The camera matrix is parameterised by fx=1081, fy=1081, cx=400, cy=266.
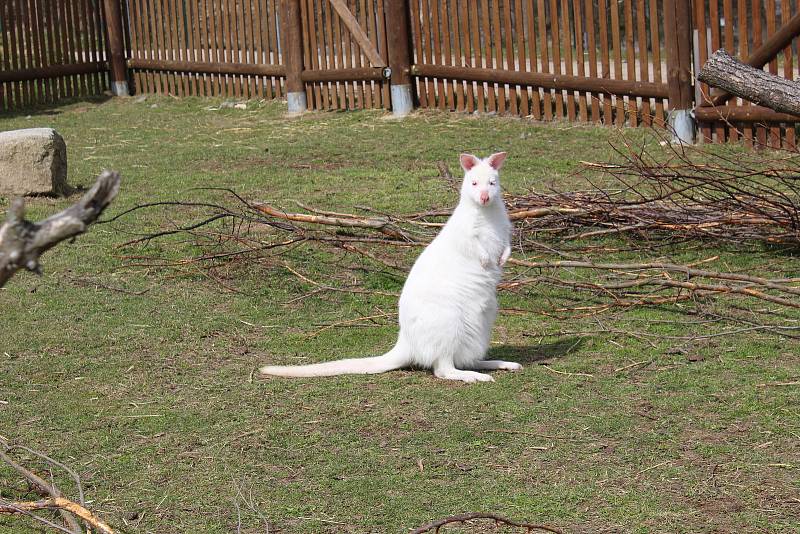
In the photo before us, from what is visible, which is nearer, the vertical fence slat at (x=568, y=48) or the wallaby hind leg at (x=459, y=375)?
the wallaby hind leg at (x=459, y=375)

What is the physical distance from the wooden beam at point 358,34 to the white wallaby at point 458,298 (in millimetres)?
7540

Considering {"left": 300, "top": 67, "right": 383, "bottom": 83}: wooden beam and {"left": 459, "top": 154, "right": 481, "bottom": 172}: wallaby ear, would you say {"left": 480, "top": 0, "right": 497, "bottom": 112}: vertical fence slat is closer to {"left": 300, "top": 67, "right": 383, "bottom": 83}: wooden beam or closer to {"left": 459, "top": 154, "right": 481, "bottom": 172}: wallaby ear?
{"left": 300, "top": 67, "right": 383, "bottom": 83}: wooden beam

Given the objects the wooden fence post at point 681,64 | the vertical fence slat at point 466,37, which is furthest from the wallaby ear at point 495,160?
the vertical fence slat at point 466,37

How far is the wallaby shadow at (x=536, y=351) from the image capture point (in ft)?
16.6

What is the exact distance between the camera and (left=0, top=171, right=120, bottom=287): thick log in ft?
5.34

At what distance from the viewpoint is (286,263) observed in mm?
6637

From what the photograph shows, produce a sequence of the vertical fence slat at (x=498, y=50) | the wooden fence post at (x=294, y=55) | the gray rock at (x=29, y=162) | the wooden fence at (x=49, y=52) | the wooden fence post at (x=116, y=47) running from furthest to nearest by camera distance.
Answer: the wooden fence post at (x=116, y=47)
the wooden fence at (x=49, y=52)
the wooden fence post at (x=294, y=55)
the vertical fence slat at (x=498, y=50)
the gray rock at (x=29, y=162)

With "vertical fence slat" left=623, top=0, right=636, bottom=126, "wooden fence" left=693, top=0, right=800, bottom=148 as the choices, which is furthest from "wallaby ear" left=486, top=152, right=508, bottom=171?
"vertical fence slat" left=623, top=0, right=636, bottom=126

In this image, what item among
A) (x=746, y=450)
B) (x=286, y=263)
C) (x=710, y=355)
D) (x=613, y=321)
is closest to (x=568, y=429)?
(x=746, y=450)

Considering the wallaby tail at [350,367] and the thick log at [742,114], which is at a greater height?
the thick log at [742,114]

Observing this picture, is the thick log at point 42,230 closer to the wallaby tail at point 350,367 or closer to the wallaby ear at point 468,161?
the wallaby tail at point 350,367

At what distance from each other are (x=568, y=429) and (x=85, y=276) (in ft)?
11.8

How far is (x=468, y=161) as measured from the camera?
15.6 feet

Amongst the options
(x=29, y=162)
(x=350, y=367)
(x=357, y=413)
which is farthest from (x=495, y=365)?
(x=29, y=162)
